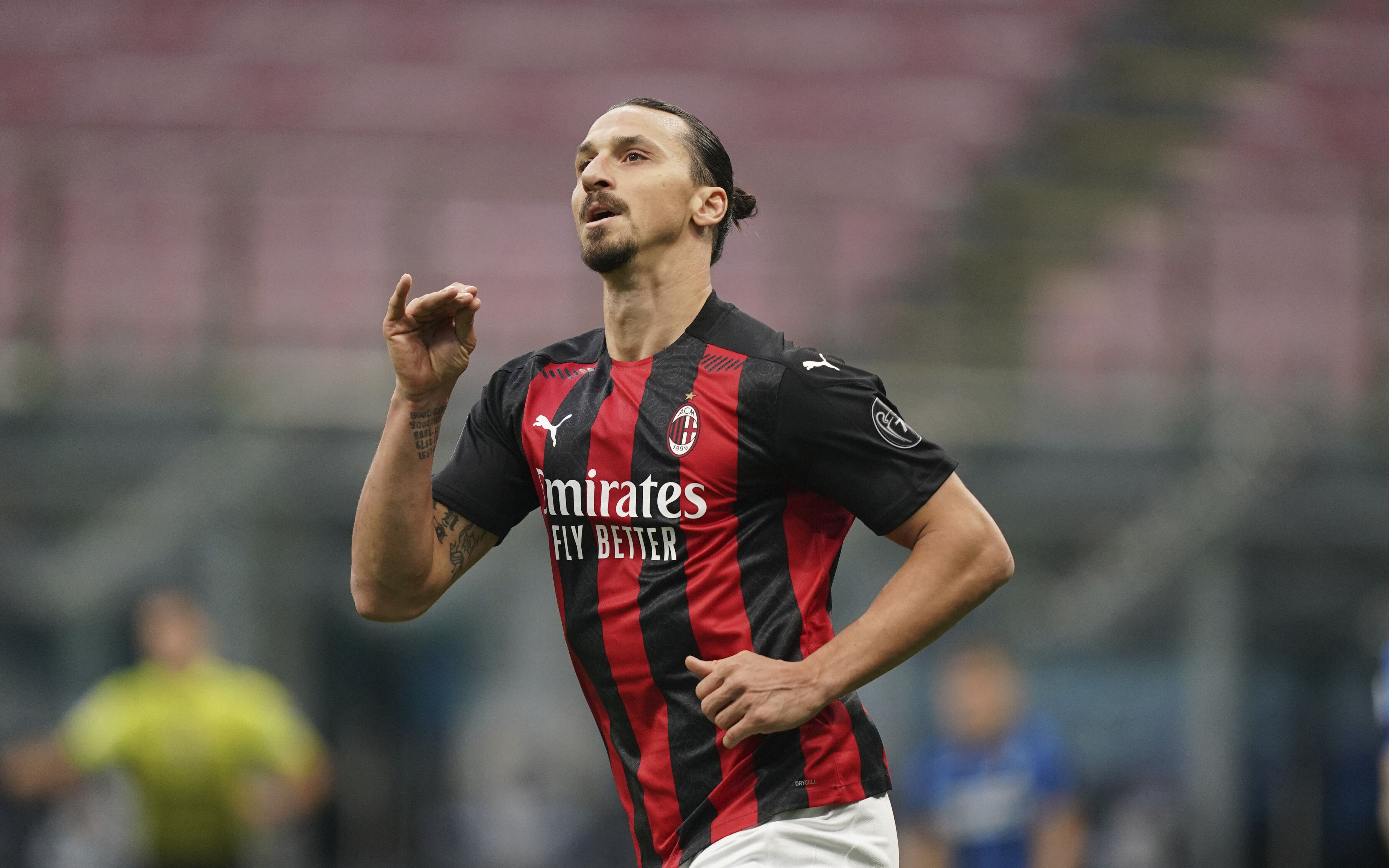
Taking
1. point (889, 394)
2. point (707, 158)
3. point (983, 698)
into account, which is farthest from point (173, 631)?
point (707, 158)

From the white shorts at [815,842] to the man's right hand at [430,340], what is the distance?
3.34ft

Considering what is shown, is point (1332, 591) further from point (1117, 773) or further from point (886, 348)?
point (886, 348)

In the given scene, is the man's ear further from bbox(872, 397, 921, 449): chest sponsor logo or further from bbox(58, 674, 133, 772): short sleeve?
bbox(58, 674, 133, 772): short sleeve

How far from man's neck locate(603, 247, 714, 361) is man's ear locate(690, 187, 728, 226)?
97 millimetres

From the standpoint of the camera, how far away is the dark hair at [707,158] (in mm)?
3250

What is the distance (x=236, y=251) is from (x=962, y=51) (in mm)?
7691

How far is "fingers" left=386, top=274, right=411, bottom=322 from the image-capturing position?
2949mm

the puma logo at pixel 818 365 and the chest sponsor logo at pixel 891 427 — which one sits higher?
the puma logo at pixel 818 365

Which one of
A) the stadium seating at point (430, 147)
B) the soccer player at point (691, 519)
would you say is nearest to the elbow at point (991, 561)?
the soccer player at point (691, 519)

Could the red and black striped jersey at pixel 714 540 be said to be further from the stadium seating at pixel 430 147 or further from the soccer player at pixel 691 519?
the stadium seating at pixel 430 147

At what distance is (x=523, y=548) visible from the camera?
10.5 metres

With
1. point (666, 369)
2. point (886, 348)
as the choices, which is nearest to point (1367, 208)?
point (886, 348)

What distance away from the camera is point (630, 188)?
3.15 metres

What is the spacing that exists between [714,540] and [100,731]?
5.92 m
